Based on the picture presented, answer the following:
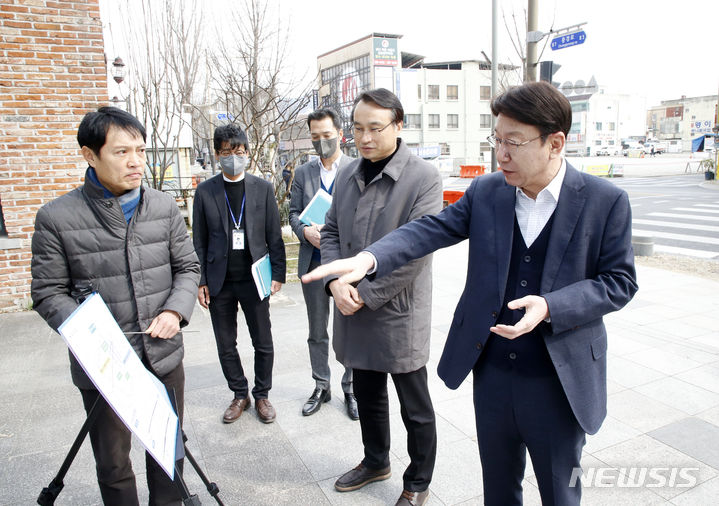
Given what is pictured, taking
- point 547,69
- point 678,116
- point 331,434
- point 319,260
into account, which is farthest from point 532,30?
point 678,116

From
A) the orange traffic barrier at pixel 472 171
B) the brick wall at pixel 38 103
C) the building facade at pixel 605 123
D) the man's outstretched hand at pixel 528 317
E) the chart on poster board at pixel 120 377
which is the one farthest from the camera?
the building facade at pixel 605 123

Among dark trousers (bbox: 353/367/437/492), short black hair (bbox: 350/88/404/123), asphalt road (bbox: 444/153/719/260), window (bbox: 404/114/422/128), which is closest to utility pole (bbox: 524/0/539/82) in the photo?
asphalt road (bbox: 444/153/719/260)

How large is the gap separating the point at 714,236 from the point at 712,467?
1140cm

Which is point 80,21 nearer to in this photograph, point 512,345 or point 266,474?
point 266,474

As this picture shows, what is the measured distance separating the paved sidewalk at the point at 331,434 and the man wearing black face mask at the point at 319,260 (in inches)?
6.4

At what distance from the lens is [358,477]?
2783mm

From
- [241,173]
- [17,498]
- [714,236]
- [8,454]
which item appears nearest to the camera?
[17,498]

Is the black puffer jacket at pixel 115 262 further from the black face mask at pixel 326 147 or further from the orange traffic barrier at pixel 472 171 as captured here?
the orange traffic barrier at pixel 472 171

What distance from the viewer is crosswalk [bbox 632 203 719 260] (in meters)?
10.7

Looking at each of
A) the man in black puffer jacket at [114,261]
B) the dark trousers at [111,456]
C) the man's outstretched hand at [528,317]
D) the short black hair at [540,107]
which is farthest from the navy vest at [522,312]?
the dark trousers at [111,456]

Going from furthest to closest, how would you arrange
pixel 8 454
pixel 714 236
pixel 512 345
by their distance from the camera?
pixel 714 236 < pixel 8 454 < pixel 512 345

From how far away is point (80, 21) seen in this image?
19.4ft

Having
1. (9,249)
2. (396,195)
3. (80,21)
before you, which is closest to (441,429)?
(396,195)

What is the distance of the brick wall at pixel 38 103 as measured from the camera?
224 inches
